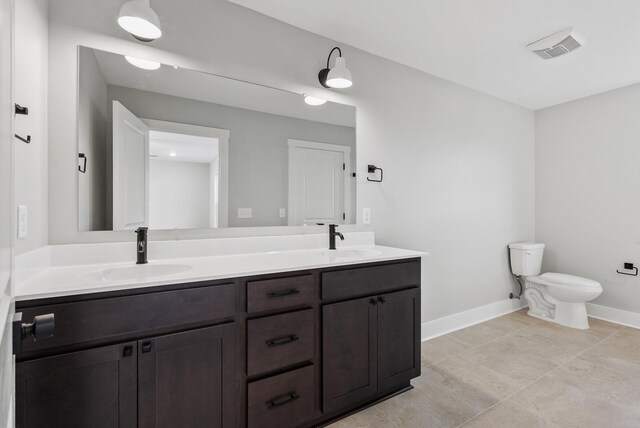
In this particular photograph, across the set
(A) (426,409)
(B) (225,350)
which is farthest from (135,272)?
(A) (426,409)

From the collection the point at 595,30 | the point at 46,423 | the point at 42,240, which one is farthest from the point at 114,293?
the point at 595,30

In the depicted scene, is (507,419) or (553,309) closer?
(507,419)

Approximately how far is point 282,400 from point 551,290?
3.04 m

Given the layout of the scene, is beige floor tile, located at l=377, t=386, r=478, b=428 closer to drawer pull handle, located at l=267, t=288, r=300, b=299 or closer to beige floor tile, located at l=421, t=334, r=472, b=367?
beige floor tile, located at l=421, t=334, r=472, b=367

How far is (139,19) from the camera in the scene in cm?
142

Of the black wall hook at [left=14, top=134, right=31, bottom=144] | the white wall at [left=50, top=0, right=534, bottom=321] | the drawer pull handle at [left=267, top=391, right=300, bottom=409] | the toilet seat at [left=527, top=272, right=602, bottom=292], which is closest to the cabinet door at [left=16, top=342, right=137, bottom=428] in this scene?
the drawer pull handle at [left=267, top=391, right=300, bottom=409]

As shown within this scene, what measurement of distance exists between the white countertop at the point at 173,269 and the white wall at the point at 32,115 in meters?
0.17

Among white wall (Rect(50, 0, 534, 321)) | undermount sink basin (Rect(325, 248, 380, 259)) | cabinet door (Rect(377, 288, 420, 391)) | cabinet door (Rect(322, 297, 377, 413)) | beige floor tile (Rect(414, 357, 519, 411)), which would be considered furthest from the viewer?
undermount sink basin (Rect(325, 248, 380, 259))

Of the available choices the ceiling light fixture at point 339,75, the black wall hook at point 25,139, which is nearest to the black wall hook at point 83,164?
the black wall hook at point 25,139

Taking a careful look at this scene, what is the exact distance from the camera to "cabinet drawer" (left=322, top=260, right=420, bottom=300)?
1.61 metres

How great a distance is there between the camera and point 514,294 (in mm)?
3525

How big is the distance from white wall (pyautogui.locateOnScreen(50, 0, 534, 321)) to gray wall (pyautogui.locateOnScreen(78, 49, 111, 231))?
0.04 metres

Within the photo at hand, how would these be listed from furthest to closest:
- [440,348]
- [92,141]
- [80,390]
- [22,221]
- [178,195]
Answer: [440,348] < [178,195] < [92,141] < [22,221] < [80,390]

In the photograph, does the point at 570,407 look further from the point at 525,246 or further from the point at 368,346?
the point at 525,246
